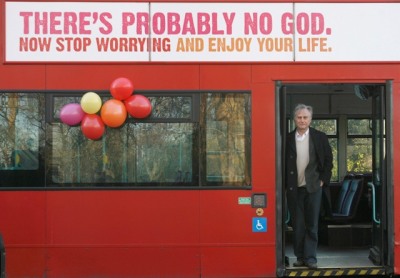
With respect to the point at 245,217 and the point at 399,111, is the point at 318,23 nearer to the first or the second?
the point at 399,111

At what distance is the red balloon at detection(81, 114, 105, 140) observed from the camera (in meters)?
5.58

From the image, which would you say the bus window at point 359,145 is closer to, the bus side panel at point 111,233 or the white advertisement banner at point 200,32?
the white advertisement banner at point 200,32

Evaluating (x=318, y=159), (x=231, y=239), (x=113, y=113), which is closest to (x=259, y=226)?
(x=231, y=239)

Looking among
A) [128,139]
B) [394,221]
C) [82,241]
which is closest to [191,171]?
[128,139]

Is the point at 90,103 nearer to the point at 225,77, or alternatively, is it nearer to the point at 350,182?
the point at 225,77

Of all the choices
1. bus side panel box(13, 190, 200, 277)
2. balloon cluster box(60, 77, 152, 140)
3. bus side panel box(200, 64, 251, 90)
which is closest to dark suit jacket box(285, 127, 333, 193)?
bus side panel box(200, 64, 251, 90)

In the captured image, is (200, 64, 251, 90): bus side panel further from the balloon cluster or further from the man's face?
the man's face

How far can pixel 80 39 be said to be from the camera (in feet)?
18.7

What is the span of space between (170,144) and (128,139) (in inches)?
15.9

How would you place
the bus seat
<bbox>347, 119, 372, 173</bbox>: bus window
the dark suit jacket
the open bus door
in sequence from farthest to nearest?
<bbox>347, 119, 372, 173</bbox>: bus window
the bus seat
the dark suit jacket
the open bus door

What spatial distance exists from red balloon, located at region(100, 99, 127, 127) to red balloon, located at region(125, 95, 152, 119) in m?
0.06

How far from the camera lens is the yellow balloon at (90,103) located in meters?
5.57

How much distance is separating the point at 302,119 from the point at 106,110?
79.8 inches

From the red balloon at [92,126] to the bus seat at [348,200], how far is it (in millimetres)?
3600
